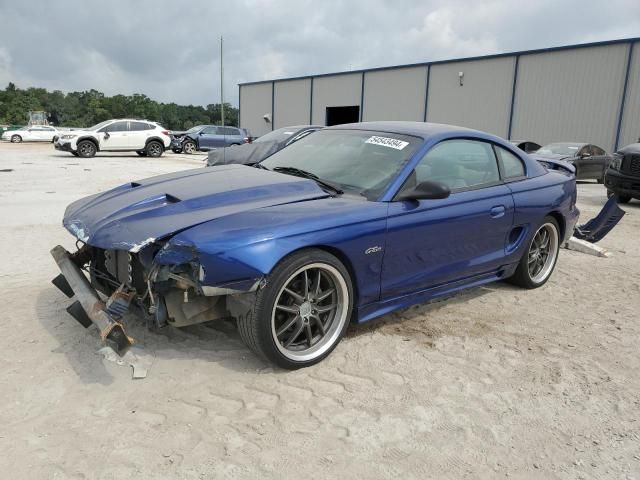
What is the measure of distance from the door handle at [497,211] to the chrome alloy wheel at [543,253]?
2.72ft

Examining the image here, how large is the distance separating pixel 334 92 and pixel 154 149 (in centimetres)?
1509

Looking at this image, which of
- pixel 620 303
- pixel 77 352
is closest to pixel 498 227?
pixel 620 303

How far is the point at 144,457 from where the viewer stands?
87.2 inches

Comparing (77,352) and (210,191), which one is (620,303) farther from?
(77,352)

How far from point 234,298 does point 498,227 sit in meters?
2.24

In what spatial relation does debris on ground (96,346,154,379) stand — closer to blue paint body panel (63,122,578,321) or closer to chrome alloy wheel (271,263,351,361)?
blue paint body panel (63,122,578,321)

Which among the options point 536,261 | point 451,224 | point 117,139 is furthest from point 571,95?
point 451,224

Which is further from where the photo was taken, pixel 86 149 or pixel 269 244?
pixel 86 149

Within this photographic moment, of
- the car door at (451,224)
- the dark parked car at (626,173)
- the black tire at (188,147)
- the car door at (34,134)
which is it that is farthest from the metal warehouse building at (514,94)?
the car door at (451,224)

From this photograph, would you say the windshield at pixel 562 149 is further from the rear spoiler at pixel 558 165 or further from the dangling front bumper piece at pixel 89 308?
the dangling front bumper piece at pixel 89 308

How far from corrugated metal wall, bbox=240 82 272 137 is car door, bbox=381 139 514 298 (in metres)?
34.7

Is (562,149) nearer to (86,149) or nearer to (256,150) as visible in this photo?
(256,150)

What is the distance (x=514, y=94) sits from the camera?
78.1 feet

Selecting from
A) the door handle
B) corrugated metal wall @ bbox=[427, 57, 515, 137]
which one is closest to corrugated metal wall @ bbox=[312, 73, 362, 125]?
corrugated metal wall @ bbox=[427, 57, 515, 137]
